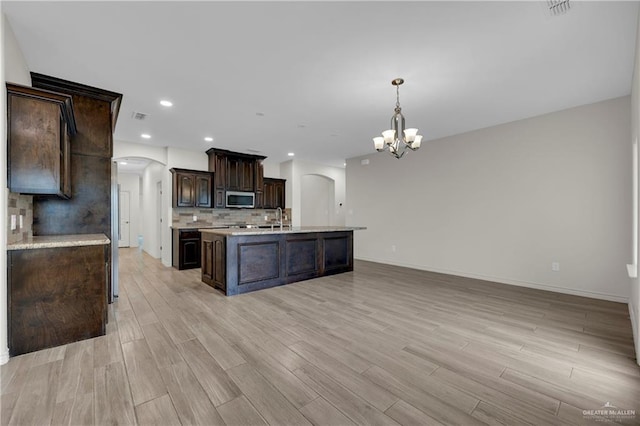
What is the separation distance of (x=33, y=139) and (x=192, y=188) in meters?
3.79

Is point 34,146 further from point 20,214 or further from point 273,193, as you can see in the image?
point 273,193

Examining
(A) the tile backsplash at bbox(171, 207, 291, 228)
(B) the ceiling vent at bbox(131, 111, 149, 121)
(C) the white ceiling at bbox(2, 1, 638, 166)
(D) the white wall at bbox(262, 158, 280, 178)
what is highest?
(C) the white ceiling at bbox(2, 1, 638, 166)

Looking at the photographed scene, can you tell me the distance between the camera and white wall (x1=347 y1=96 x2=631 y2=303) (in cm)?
364

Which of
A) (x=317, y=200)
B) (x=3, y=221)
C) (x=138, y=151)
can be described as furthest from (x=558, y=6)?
(x=317, y=200)

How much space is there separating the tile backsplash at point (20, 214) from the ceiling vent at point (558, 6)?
4.52 meters

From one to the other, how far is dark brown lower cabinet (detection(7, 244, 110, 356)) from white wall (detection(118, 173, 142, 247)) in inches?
332

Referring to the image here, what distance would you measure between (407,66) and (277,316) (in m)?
3.00

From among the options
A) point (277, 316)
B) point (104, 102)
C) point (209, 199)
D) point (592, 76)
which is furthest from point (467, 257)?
point (104, 102)

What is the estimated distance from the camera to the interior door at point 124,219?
9.38m

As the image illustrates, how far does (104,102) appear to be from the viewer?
344cm

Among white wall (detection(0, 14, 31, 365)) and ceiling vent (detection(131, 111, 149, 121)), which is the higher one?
ceiling vent (detection(131, 111, 149, 121))

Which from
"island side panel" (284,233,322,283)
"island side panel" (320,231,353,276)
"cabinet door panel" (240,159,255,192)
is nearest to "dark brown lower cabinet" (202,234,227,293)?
"island side panel" (284,233,322,283)

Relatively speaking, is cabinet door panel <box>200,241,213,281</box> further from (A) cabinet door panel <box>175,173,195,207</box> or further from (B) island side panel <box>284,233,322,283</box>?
(A) cabinet door panel <box>175,173,195,207</box>

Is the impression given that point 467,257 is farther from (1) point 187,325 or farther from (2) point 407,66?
(1) point 187,325
